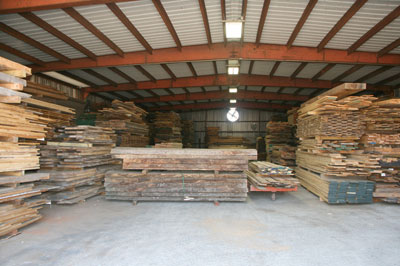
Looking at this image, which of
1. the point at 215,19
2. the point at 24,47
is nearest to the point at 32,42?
the point at 24,47

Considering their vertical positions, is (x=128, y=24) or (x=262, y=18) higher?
(x=262, y=18)

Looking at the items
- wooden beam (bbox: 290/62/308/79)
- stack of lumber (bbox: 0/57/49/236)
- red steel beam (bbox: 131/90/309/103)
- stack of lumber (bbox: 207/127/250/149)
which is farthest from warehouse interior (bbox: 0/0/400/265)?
stack of lumber (bbox: 207/127/250/149)

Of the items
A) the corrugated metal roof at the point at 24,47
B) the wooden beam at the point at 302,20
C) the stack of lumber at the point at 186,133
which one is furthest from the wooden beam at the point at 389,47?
the stack of lumber at the point at 186,133

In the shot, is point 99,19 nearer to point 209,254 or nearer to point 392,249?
point 209,254

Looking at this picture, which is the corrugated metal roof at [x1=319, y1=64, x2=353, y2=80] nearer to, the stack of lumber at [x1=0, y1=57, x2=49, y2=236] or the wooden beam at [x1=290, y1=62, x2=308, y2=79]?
the wooden beam at [x1=290, y1=62, x2=308, y2=79]

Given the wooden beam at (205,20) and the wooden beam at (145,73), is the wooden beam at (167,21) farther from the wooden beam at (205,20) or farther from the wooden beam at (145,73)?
the wooden beam at (145,73)

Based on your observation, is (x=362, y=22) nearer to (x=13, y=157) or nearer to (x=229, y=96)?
(x=13, y=157)

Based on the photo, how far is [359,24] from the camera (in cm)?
728

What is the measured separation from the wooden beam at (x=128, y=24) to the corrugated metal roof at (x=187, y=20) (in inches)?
48.4

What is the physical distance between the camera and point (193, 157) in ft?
24.3

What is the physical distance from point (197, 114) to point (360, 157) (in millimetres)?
17628

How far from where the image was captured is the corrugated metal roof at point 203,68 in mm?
11507

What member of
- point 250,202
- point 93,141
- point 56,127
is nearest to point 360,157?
point 250,202

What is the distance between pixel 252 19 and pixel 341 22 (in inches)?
102
